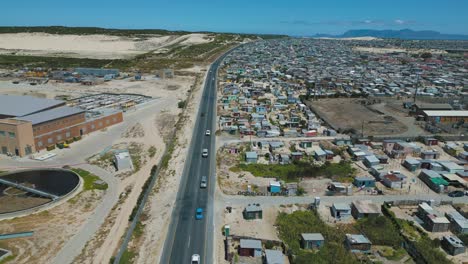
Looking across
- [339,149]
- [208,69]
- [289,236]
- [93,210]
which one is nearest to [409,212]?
[289,236]

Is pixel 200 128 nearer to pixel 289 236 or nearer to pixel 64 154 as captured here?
pixel 64 154

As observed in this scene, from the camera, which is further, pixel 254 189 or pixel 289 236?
pixel 254 189

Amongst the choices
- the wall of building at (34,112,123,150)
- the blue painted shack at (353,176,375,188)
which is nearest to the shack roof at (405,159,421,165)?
the blue painted shack at (353,176,375,188)

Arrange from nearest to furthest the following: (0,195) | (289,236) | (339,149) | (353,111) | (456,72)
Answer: (289,236)
(0,195)
(339,149)
(353,111)
(456,72)

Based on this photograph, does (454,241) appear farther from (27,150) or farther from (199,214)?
(27,150)

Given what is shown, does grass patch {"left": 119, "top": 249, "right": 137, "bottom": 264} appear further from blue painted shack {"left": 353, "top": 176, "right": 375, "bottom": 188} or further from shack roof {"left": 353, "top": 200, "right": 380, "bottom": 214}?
blue painted shack {"left": 353, "top": 176, "right": 375, "bottom": 188}

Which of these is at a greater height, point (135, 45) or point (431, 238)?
point (135, 45)

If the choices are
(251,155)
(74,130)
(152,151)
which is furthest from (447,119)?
(74,130)
